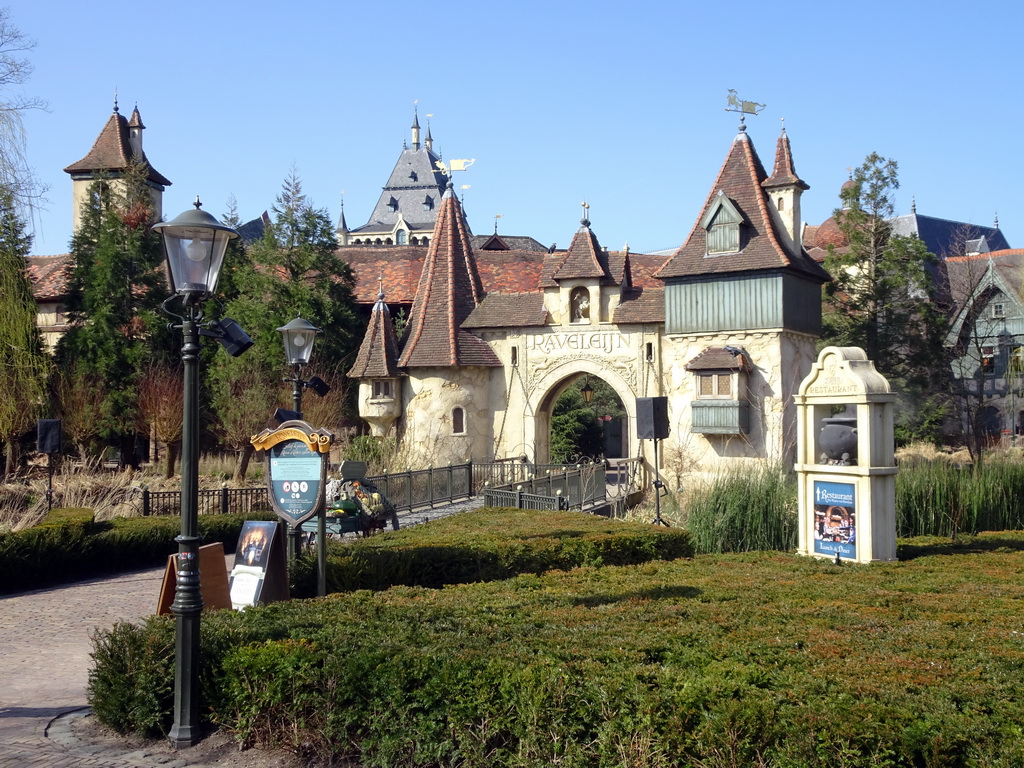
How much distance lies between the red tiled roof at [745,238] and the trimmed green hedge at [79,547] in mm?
16658

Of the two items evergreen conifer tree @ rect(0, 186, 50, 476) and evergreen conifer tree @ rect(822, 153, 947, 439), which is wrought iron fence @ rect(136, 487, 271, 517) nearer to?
evergreen conifer tree @ rect(0, 186, 50, 476)

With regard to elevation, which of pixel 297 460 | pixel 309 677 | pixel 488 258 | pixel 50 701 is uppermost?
pixel 488 258

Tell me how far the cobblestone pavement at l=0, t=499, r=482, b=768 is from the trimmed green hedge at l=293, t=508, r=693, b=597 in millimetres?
2440

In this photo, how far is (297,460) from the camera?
34.0 ft

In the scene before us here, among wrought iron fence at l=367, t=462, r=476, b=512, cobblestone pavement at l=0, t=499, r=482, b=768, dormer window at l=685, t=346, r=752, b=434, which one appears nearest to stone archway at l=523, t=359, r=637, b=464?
dormer window at l=685, t=346, r=752, b=434

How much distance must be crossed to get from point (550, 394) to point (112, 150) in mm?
22127

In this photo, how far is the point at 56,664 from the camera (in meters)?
9.60

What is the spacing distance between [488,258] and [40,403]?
17.9 m

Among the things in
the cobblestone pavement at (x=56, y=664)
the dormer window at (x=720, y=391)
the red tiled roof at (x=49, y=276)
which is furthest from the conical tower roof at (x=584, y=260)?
the cobblestone pavement at (x=56, y=664)

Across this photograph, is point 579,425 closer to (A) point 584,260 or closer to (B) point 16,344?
(A) point 584,260

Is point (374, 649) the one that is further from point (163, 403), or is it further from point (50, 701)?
point (163, 403)

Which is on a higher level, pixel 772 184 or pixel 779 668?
pixel 772 184

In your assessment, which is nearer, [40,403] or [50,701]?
[50,701]

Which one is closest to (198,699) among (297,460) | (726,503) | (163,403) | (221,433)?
(297,460)
